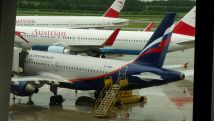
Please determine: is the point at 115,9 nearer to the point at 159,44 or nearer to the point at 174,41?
the point at 174,41

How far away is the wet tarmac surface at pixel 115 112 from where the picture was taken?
6.35 metres

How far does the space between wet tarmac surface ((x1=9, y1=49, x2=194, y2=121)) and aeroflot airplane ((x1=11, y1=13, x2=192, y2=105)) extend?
0.31 metres

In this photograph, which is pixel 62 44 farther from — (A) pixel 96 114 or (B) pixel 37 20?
(A) pixel 96 114

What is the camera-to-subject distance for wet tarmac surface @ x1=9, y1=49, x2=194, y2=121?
6.35m

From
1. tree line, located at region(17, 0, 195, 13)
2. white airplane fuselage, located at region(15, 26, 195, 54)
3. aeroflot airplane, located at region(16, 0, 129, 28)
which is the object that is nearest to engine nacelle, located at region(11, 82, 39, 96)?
tree line, located at region(17, 0, 195, 13)

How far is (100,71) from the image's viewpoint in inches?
279

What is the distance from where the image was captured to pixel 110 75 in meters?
7.06

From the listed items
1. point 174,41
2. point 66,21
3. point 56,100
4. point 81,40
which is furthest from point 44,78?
point 66,21

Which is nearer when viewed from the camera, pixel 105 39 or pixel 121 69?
pixel 121 69

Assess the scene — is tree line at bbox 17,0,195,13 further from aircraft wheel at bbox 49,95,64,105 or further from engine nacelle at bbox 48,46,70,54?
aircraft wheel at bbox 49,95,64,105

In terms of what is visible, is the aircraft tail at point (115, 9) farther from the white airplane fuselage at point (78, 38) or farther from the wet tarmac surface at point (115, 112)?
the wet tarmac surface at point (115, 112)

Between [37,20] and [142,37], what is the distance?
6.15 m

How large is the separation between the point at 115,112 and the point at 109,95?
0.34 m

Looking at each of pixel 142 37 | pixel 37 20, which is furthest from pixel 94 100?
pixel 37 20
